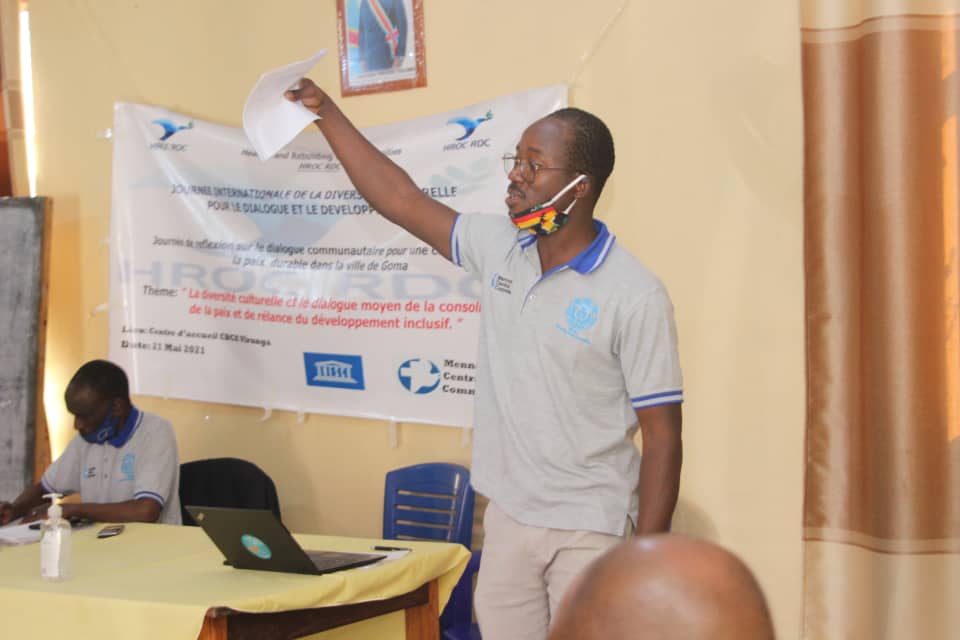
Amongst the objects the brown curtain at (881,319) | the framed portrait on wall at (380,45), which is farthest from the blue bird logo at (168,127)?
the brown curtain at (881,319)

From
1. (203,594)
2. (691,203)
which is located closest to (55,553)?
(203,594)

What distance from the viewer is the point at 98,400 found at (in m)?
4.29

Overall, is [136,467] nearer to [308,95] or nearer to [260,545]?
[260,545]

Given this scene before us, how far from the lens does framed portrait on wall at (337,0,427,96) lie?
4777 millimetres

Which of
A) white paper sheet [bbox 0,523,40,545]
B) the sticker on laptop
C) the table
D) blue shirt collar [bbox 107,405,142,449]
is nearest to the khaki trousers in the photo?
the table

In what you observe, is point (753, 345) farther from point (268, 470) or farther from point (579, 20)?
→ point (268, 470)

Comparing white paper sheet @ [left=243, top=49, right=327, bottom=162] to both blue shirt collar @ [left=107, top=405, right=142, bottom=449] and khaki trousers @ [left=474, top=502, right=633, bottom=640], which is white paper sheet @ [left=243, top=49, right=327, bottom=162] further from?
blue shirt collar @ [left=107, top=405, right=142, bottom=449]

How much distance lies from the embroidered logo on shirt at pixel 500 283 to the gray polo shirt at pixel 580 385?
0.14 ft

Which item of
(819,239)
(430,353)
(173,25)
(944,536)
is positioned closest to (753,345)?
(819,239)

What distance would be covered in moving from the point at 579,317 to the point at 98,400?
239 cm

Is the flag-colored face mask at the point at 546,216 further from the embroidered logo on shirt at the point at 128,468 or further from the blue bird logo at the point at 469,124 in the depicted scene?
the embroidered logo on shirt at the point at 128,468

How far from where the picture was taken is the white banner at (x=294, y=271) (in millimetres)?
4602

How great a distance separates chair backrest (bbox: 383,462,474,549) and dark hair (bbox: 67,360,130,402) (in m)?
1.09

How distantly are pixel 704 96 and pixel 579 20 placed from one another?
61 cm
